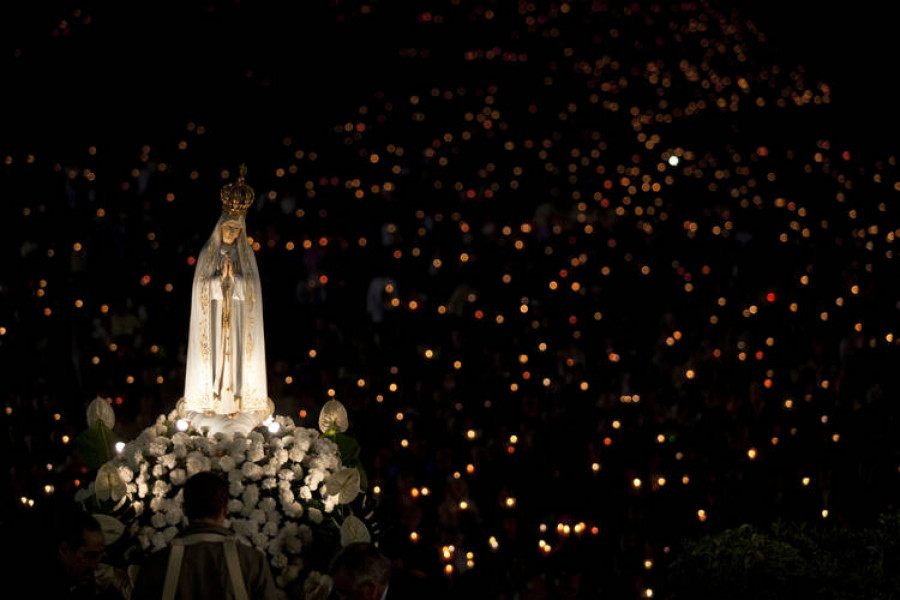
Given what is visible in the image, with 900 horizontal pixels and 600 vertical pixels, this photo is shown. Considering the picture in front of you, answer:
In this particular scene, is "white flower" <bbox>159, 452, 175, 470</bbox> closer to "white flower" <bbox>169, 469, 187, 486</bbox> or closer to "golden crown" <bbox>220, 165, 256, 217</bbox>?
"white flower" <bbox>169, 469, 187, 486</bbox>

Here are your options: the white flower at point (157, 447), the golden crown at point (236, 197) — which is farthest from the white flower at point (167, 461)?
the golden crown at point (236, 197)

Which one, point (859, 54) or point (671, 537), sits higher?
point (859, 54)

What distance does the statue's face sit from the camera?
551cm

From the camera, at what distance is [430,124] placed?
12.5 m

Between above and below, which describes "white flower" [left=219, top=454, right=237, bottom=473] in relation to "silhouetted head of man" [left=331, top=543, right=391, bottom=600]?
below

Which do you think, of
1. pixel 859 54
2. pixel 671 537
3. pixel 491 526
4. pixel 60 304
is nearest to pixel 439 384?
pixel 491 526

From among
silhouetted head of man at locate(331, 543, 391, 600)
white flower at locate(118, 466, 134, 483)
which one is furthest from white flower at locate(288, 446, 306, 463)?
silhouetted head of man at locate(331, 543, 391, 600)

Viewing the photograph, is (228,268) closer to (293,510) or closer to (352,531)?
(293,510)

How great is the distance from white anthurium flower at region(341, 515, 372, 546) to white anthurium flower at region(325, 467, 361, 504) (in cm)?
12

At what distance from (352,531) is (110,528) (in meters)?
1.01

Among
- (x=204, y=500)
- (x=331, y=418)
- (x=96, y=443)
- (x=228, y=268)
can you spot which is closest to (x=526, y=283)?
(x=331, y=418)

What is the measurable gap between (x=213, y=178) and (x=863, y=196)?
6568 millimetres

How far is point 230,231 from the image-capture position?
5520mm

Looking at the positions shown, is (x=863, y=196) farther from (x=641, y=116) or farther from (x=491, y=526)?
(x=491, y=526)
